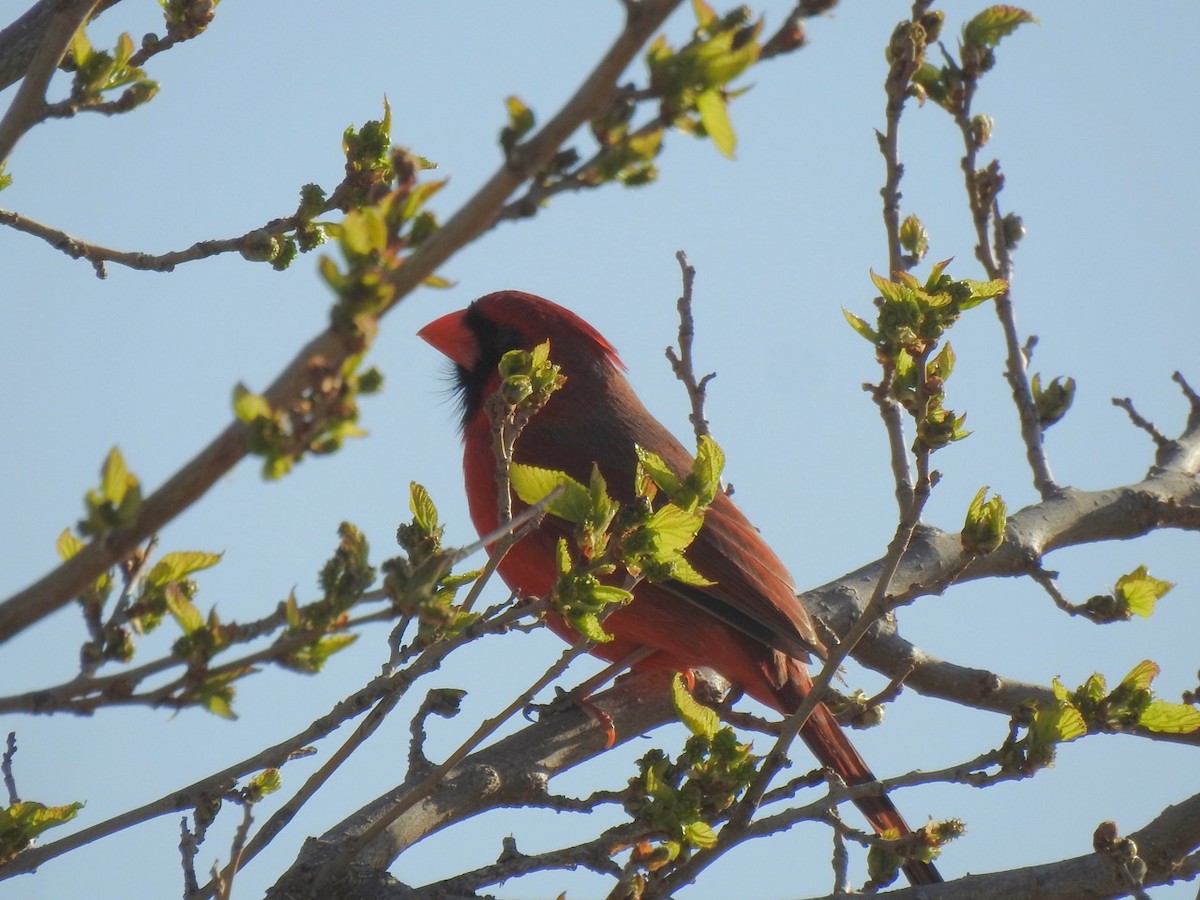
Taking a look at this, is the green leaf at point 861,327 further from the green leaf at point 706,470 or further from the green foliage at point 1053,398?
the green foliage at point 1053,398

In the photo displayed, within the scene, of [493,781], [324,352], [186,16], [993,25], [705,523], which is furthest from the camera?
[705,523]

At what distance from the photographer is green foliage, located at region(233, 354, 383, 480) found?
1.19 meters

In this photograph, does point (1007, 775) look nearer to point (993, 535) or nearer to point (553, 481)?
point (993, 535)

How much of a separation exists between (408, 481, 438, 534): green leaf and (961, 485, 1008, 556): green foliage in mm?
866

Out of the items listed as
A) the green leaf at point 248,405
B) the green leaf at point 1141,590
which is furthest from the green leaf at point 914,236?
the green leaf at point 248,405

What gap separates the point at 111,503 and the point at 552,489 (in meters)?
0.77

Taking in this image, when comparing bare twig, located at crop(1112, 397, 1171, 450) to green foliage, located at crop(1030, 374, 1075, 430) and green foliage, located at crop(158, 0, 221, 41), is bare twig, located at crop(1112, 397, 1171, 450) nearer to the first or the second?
green foliage, located at crop(1030, 374, 1075, 430)

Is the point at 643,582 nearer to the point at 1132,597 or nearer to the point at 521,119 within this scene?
the point at 1132,597

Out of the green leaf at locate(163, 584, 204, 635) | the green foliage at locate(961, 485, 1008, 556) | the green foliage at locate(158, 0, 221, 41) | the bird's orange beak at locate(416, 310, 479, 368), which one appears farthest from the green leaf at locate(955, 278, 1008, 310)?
the bird's orange beak at locate(416, 310, 479, 368)

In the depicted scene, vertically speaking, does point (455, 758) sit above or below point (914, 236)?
below

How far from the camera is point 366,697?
1.99m

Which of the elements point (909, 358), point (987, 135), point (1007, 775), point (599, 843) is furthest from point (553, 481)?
point (987, 135)

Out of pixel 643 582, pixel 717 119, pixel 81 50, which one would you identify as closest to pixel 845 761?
pixel 643 582

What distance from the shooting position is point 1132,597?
9.57 ft
